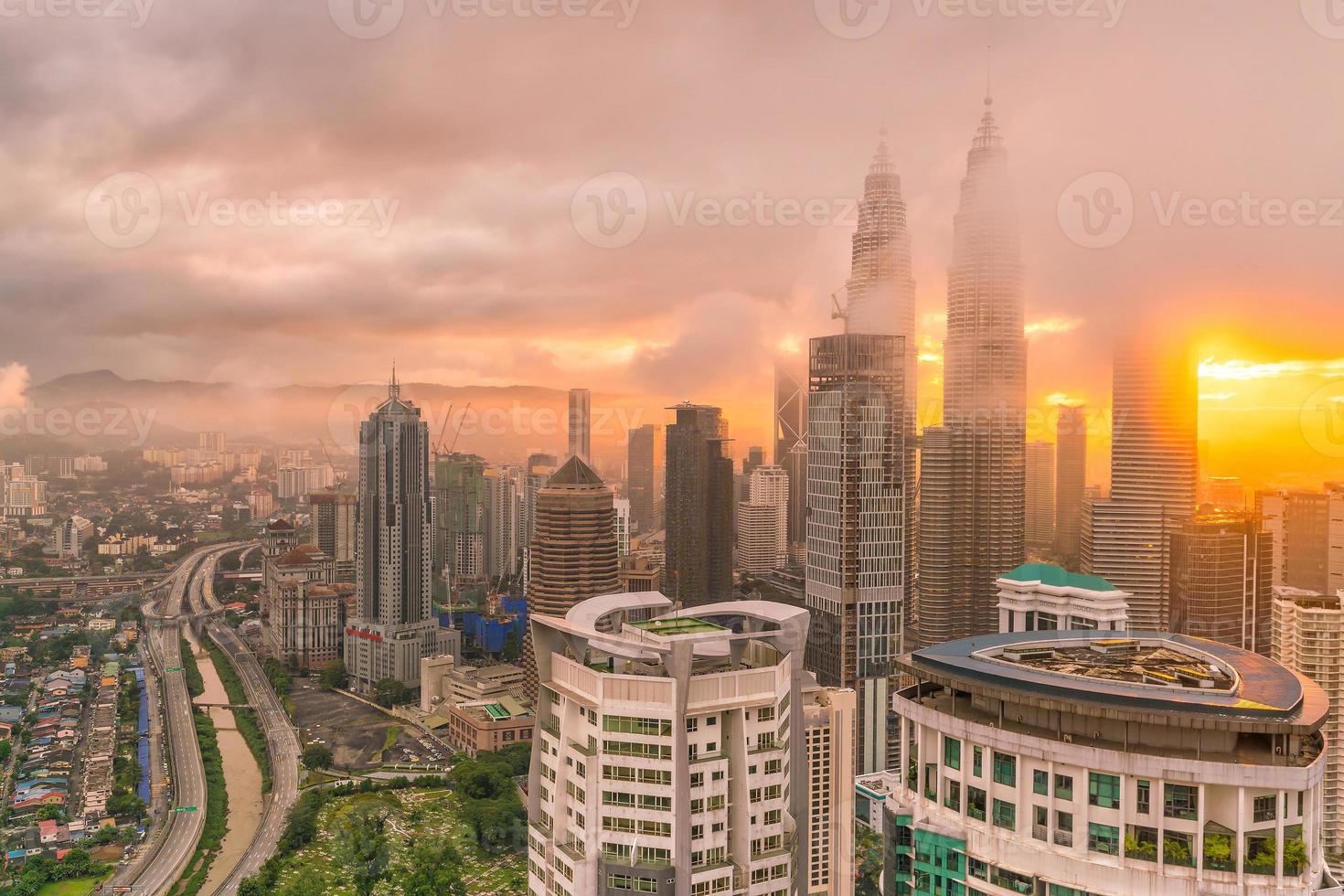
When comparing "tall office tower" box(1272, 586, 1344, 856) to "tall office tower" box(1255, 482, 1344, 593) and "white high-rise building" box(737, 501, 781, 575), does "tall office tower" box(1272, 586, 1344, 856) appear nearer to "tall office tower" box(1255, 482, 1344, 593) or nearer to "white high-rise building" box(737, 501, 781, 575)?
"tall office tower" box(1255, 482, 1344, 593)

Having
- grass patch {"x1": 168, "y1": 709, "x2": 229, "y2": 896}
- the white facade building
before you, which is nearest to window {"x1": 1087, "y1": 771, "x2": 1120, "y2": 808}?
the white facade building

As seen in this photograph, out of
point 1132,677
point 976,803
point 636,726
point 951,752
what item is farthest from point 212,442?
point 1132,677

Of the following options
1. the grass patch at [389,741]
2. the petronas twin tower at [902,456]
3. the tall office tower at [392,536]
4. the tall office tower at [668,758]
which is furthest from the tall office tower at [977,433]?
the tall office tower at [668,758]

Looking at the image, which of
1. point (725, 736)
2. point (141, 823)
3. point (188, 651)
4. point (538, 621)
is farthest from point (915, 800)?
point (188, 651)

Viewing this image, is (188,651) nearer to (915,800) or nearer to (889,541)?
(889,541)

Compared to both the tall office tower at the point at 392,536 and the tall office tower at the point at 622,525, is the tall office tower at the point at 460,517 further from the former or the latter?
the tall office tower at the point at 622,525
